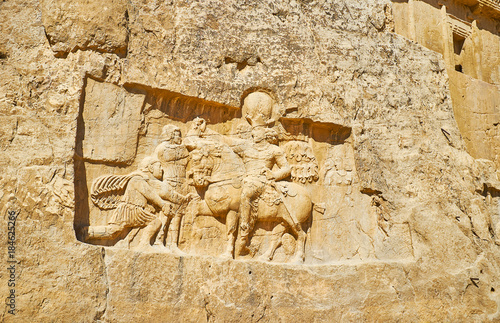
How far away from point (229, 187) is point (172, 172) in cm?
67

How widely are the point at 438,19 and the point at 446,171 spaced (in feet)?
9.69

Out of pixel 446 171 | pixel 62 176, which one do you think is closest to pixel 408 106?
pixel 446 171

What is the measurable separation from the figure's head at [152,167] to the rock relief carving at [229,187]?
1 centimetres

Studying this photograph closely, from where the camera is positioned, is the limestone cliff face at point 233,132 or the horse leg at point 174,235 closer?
the limestone cliff face at point 233,132

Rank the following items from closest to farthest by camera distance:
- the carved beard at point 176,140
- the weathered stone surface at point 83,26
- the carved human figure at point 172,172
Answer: the weathered stone surface at point 83,26, the carved human figure at point 172,172, the carved beard at point 176,140

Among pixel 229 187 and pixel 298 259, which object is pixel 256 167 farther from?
pixel 298 259

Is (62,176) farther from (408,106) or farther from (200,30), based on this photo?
(408,106)

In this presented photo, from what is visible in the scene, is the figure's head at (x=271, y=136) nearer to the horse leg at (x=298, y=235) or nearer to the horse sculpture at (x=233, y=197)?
the horse sculpture at (x=233, y=197)

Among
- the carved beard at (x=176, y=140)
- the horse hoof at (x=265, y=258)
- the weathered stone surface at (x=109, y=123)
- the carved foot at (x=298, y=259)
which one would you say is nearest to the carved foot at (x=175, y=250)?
the horse hoof at (x=265, y=258)

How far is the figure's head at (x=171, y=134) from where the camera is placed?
20.7 ft

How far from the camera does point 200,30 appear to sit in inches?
259

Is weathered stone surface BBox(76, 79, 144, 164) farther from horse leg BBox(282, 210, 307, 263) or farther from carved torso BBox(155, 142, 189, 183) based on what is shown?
horse leg BBox(282, 210, 307, 263)

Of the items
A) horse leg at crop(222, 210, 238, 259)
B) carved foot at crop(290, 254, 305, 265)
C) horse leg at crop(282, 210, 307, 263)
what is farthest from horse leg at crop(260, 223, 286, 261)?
horse leg at crop(222, 210, 238, 259)

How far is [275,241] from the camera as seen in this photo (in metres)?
6.43
